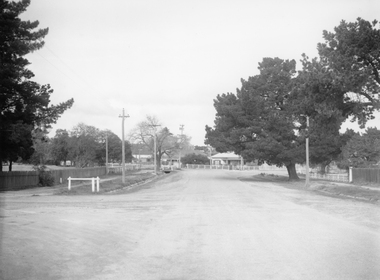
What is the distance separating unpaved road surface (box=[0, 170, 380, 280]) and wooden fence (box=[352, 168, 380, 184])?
977 inches

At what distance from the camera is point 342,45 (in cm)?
2289

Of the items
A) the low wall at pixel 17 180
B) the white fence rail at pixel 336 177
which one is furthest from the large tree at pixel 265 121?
the low wall at pixel 17 180

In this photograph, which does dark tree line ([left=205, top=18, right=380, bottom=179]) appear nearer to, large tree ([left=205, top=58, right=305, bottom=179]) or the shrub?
large tree ([left=205, top=58, right=305, bottom=179])

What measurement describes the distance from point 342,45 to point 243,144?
25044 millimetres

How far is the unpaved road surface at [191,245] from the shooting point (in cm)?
711

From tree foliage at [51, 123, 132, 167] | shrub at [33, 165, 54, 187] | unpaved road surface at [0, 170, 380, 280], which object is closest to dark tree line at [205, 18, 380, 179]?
unpaved road surface at [0, 170, 380, 280]

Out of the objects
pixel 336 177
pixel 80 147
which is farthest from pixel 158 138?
pixel 336 177

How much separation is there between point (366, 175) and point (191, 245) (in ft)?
115

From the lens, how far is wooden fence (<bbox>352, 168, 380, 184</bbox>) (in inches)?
1499

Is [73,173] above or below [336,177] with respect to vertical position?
above

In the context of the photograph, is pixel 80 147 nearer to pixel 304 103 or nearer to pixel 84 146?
pixel 84 146

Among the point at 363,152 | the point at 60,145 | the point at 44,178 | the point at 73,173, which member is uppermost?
the point at 60,145

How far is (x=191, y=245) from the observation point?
30.8 feet

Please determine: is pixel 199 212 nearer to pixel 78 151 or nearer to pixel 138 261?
pixel 138 261
